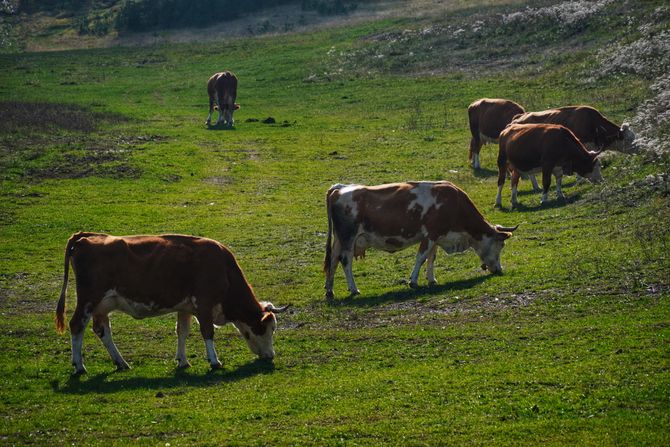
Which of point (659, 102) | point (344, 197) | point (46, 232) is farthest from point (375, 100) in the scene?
point (344, 197)

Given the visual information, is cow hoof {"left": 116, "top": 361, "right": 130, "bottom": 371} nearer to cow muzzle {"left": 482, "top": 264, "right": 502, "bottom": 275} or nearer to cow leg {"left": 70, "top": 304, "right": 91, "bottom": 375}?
cow leg {"left": 70, "top": 304, "right": 91, "bottom": 375}

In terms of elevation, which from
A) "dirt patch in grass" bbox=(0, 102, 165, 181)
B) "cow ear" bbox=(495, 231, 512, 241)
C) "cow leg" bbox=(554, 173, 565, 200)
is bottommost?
"dirt patch in grass" bbox=(0, 102, 165, 181)

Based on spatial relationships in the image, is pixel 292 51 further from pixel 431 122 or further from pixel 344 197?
pixel 344 197

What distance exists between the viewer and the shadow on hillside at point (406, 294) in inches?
889

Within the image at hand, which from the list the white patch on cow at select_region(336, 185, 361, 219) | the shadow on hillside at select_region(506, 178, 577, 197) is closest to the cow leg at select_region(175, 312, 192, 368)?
the white patch on cow at select_region(336, 185, 361, 219)

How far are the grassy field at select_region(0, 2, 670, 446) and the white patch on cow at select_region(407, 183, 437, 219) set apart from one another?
6.12ft

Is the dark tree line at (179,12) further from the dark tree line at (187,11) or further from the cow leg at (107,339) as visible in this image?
the cow leg at (107,339)

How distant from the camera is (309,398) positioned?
15750mm

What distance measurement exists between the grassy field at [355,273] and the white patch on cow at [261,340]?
28 cm

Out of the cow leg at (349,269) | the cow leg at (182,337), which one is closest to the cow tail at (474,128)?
the cow leg at (349,269)

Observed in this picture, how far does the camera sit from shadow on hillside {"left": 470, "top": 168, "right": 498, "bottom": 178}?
125 feet

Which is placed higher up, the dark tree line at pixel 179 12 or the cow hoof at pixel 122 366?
the dark tree line at pixel 179 12

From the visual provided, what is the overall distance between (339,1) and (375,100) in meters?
36.8

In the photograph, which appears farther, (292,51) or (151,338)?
(292,51)
